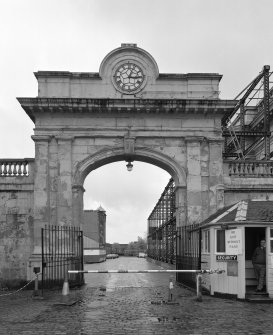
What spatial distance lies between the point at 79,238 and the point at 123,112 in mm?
5388

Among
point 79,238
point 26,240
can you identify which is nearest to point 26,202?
point 26,240

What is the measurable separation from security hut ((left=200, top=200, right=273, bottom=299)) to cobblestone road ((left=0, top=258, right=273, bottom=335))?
601 mm

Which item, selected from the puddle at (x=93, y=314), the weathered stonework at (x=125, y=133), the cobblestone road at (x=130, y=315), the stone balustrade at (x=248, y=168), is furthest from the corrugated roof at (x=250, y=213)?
the puddle at (x=93, y=314)

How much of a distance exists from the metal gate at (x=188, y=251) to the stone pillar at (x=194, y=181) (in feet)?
Answer: 2.74

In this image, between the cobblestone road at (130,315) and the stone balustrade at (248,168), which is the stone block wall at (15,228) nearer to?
the cobblestone road at (130,315)

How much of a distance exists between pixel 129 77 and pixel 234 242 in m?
9.12

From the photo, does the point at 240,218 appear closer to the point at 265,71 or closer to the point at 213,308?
the point at 213,308

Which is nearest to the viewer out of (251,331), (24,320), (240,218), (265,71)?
(251,331)

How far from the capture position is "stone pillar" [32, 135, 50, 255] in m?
20.6

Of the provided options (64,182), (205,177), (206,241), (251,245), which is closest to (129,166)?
(64,182)

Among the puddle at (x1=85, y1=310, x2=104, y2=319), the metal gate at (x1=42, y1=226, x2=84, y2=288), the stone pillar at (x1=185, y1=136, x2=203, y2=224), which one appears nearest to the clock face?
the stone pillar at (x1=185, y1=136, x2=203, y2=224)

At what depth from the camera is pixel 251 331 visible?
32.9ft

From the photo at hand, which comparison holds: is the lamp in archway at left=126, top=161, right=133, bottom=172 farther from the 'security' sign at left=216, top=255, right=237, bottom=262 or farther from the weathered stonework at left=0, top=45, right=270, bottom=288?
the 'security' sign at left=216, top=255, right=237, bottom=262

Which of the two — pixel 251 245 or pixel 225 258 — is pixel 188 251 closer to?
pixel 251 245
